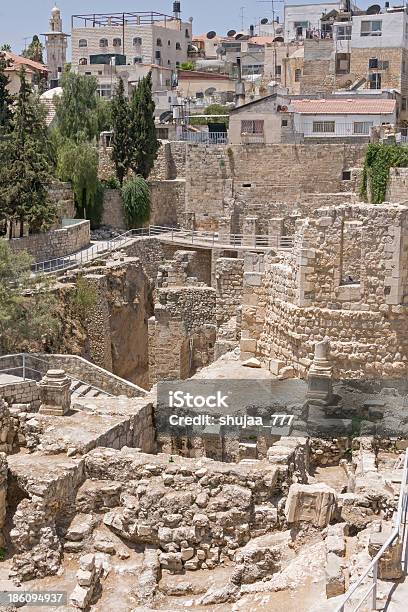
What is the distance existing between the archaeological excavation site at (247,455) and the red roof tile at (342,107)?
20926 mm

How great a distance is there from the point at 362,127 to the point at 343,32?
1694 cm

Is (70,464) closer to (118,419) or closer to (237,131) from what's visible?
(118,419)

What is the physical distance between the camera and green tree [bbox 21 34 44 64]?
78.1 meters

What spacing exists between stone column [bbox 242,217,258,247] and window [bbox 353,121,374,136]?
1025 centimetres

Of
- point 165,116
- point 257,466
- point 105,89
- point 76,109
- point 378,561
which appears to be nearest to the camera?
point 378,561

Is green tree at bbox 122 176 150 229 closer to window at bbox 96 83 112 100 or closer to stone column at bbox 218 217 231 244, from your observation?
stone column at bbox 218 217 231 244

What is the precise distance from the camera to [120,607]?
10.0 meters

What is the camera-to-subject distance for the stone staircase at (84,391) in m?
17.5

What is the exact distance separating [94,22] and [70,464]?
62462mm

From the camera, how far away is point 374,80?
52875mm

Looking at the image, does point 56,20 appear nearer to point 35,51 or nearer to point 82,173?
point 35,51

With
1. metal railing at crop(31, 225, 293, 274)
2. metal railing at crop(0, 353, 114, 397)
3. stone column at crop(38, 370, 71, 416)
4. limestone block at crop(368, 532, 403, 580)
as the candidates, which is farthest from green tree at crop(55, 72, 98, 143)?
limestone block at crop(368, 532, 403, 580)

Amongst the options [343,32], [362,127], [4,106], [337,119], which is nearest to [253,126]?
[337,119]

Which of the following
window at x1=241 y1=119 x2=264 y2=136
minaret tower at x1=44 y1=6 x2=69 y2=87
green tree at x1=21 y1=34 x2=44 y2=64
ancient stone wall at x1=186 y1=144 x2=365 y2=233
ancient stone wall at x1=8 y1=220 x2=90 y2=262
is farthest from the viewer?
green tree at x1=21 y1=34 x2=44 y2=64
